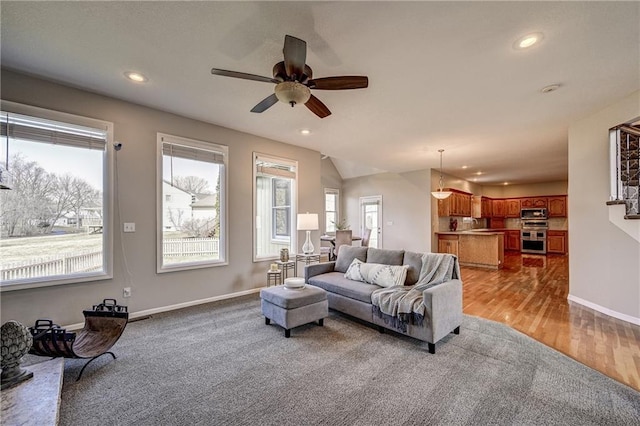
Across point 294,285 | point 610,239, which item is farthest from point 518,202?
point 294,285

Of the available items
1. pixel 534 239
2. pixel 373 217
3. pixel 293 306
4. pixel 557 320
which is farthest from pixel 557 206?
pixel 293 306

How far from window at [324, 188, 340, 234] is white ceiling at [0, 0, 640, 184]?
5.31 metres

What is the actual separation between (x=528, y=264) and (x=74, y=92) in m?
10.3

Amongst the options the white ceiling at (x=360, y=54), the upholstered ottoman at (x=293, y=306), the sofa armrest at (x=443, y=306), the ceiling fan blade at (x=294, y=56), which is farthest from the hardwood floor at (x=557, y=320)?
the ceiling fan blade at (x=294, y=56)

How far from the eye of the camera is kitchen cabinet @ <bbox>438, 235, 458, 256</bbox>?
24.9 feet

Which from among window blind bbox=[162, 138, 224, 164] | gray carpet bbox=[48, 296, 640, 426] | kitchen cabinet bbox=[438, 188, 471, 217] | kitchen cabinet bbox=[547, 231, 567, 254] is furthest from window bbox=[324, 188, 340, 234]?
kitchen cabinet bbox=[547, 231, 567, 254]

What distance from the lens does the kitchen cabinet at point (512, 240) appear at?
10.6 m

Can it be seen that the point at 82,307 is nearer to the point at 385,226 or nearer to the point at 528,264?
the point at 385,226

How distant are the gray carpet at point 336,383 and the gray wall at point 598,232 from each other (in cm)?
178

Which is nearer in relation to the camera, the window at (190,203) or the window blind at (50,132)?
the window blind at (50,132)

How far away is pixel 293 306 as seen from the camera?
116 inches

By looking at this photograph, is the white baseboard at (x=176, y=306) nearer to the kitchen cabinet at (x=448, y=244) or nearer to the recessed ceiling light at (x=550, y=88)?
the recessed ceiling light at (x=550, y=88)

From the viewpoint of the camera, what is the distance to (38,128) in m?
3.00

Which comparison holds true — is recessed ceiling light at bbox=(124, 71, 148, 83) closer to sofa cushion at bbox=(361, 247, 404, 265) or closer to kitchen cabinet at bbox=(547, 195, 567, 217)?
sofa cushion at bbox=(361, 247, 404, 265)
